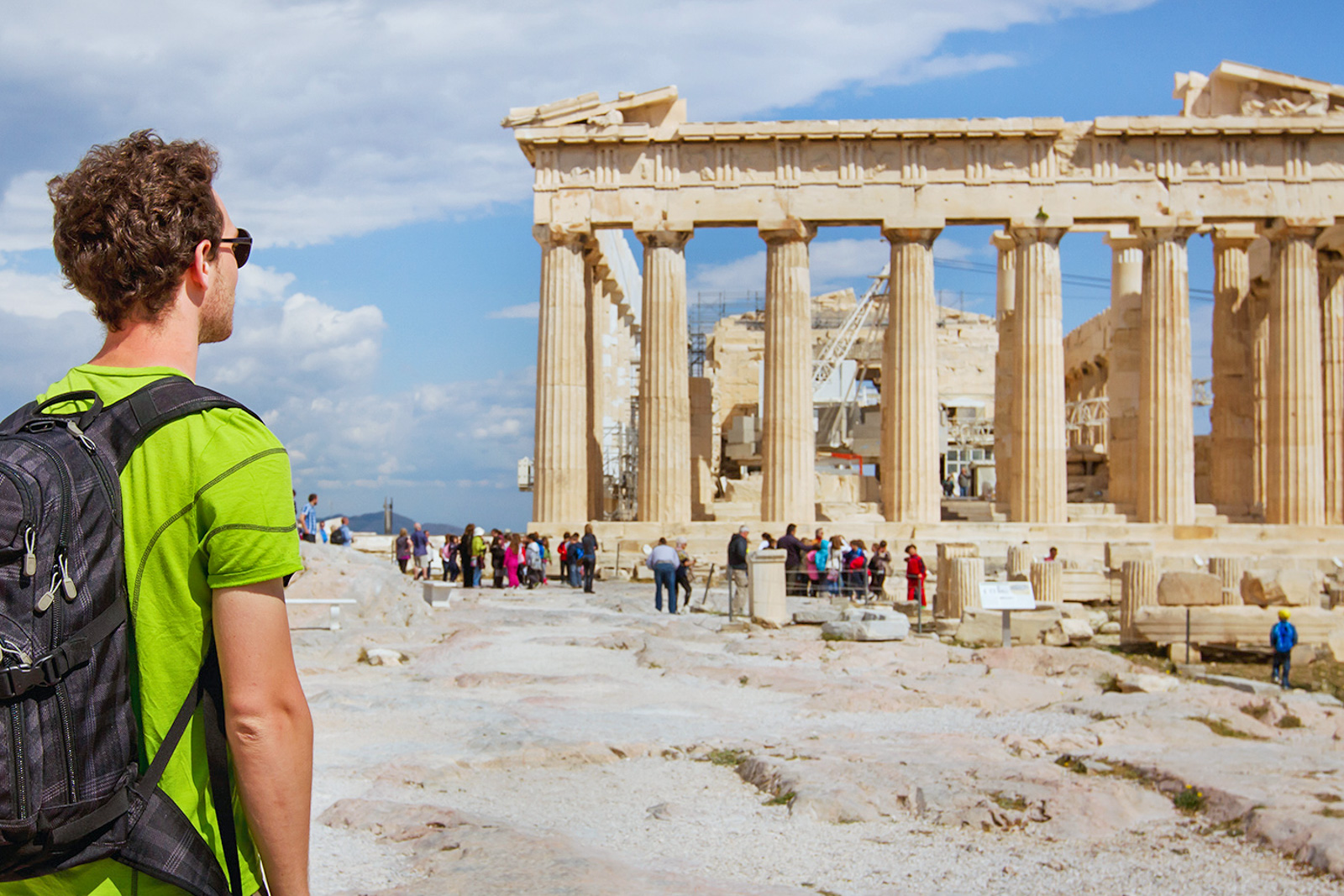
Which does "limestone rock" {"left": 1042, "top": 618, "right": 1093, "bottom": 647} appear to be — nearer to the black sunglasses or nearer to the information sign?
the information sign

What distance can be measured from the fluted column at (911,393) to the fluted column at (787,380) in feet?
6.50

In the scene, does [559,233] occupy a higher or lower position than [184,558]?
higher

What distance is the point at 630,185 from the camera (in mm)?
31594

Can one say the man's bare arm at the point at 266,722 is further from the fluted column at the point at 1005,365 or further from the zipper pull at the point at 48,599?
the fluted column at the point at 1005,365

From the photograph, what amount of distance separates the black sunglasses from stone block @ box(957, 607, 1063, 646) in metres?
16.1

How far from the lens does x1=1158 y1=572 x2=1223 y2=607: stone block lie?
17.8 m

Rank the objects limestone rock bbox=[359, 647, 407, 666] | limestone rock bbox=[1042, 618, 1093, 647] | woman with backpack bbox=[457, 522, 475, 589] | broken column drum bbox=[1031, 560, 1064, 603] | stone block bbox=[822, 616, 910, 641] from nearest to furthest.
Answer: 1. limestone rock bbox=[359, 647, 407, 666]
2. stone block bbox=[822, 616, 910, 641]
3. limestone rock bbox=[1042, 618, 1093, 647]
4. broken column drum bbox=[1031, 560, 1064, 603]
5. woman with backpack bbox=[457, 522, 475, 589]

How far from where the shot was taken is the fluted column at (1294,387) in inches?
1251

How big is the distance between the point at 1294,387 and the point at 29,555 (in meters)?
34.5

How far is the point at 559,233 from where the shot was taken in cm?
3172

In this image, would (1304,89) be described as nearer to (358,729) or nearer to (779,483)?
(779,483)

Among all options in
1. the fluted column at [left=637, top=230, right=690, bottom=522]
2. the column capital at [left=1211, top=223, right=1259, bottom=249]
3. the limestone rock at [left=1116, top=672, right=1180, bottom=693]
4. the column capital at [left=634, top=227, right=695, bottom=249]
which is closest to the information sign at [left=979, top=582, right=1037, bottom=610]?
the limestone rock at [left=1116, top=672, right=1180, bottom=693]

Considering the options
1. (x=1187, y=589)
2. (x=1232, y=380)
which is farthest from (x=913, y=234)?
(x=1187, y=589)

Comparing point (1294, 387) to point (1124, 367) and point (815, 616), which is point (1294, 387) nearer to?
point (1124, 367)
